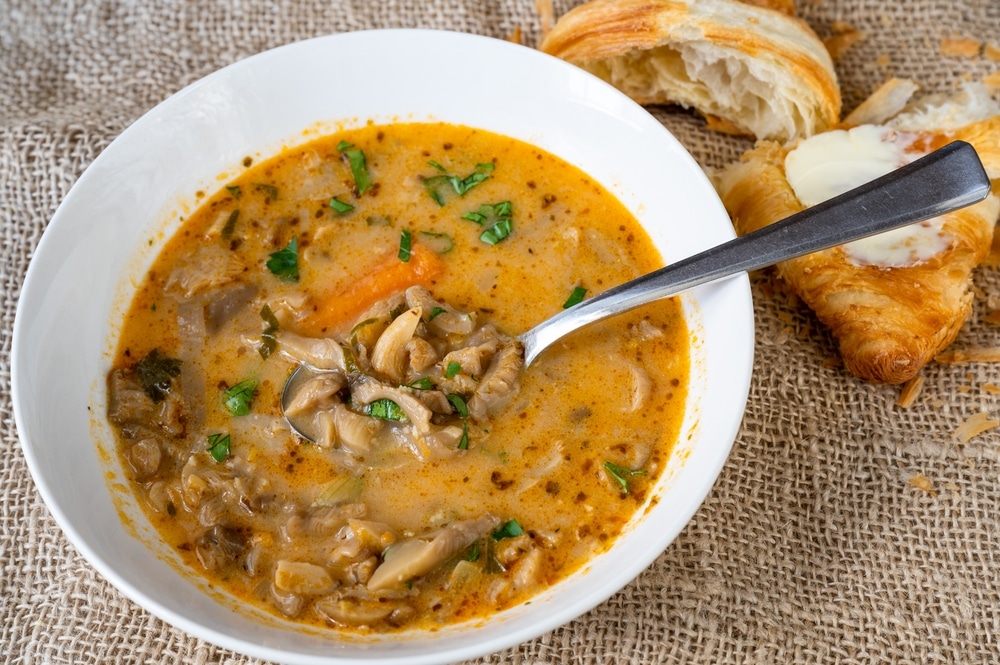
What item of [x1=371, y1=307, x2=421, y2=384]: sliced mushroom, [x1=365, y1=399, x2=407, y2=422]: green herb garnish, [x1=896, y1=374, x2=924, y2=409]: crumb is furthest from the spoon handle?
[x1=896, y1=374, x2=924, y2=409]: crumb

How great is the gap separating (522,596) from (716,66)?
2.78 metres

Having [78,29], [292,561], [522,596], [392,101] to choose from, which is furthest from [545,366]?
[78,29]

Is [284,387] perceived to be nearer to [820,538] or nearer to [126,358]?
[126,358]

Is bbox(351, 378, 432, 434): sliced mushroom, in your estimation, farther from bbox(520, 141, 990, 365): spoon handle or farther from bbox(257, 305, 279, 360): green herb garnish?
bbox(520, 141, 990, 365): spoon handle

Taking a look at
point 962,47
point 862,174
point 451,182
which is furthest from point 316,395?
point 962,47

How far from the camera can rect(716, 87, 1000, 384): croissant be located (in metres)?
3.86

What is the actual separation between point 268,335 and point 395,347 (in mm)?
550

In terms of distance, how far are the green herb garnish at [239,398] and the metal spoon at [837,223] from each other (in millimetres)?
197

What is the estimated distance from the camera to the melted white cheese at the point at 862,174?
13.1 feet

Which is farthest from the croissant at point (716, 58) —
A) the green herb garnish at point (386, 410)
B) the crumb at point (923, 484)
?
the green herb garnish at point (386, 410)

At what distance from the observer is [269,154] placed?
4.18 meters

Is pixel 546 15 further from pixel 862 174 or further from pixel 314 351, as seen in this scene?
pixel 314 351

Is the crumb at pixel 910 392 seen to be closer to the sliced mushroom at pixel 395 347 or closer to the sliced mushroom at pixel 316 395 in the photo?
the sliced mushroom at pixel 395 347

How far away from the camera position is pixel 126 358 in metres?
3.66
